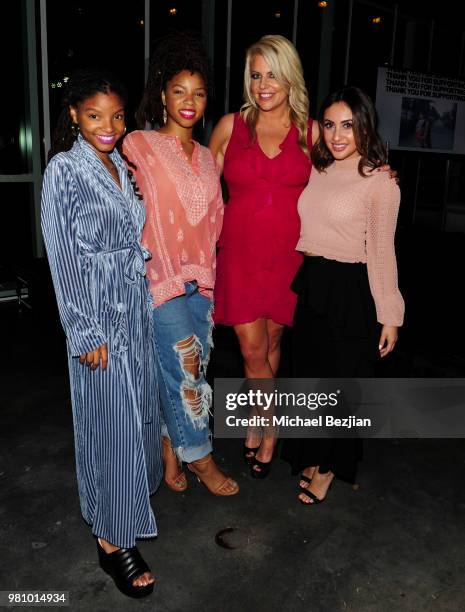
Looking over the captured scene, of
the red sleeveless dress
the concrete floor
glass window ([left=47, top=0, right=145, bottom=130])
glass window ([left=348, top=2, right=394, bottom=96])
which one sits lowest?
the concrete floor

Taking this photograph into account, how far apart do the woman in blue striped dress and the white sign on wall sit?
7.35 metres

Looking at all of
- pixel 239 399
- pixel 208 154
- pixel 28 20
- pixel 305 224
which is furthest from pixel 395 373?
pixel 28 20

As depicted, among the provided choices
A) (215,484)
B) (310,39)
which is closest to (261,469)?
(215,484)

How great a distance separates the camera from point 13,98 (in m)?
6.31

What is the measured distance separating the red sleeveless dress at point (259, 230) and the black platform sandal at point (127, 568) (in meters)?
1.00

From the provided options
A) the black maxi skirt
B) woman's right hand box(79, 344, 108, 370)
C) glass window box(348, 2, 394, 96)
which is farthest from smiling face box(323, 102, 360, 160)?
glass window box(348, 2, 394, 96)

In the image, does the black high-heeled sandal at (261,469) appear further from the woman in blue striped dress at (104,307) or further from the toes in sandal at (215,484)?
the woman in blue striped dress at (104,307)

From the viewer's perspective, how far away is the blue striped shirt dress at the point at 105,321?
5.50 ft

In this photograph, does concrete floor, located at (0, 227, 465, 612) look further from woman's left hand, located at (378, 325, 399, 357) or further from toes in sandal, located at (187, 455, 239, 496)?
woman's left hand, located at (378, 325, 399, 357)

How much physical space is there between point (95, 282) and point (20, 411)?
6.42 ft

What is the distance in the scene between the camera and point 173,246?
7.00 feet

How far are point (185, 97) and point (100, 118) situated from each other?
463 mm

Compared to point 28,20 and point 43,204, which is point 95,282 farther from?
point 28,20

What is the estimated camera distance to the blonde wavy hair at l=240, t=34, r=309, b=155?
224cm
